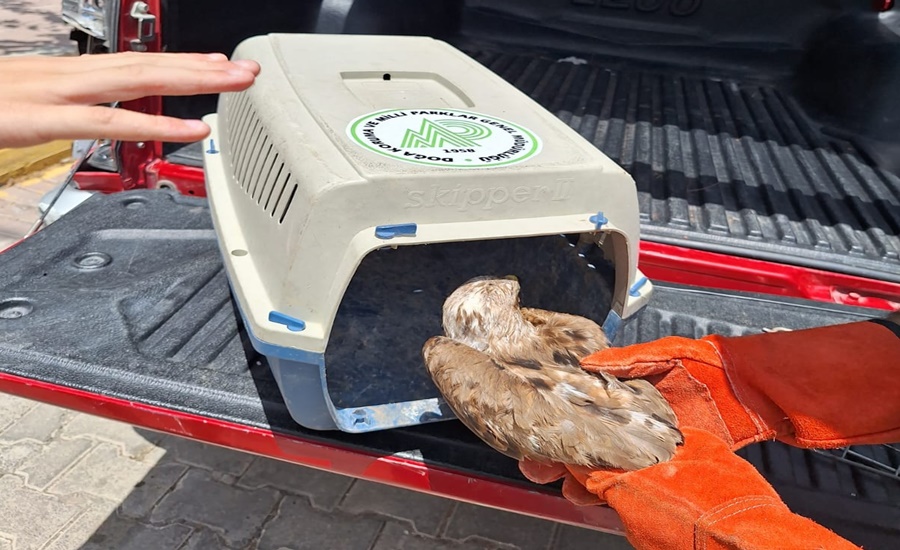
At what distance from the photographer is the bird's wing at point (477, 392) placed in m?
1.73

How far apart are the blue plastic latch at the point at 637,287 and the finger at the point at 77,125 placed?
1.46 meters

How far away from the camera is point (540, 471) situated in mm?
1852

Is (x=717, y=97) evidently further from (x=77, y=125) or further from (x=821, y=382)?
(x=77, y=125)

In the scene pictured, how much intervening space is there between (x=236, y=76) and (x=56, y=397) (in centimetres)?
112

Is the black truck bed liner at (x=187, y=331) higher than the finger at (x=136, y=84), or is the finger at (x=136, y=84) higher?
the finger at (x=136, y=84)

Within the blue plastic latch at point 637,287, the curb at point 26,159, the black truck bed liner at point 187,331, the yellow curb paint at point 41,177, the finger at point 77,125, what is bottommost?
the yellow curb paint at point 41,177

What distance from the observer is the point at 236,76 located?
172 cm

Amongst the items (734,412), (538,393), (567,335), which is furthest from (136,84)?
Result: (734,412)

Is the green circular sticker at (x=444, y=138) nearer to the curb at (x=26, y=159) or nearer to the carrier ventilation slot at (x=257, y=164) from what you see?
the carrier ventilation slot at (x=257, y=164)

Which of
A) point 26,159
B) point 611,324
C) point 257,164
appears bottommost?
point 26,159

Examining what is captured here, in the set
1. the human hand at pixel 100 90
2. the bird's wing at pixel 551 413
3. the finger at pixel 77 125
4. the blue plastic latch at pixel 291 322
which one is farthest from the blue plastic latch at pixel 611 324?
the finger at pixel 77 125

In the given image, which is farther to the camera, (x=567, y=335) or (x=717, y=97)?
(x=717, y=97)

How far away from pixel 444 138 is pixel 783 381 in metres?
1.11

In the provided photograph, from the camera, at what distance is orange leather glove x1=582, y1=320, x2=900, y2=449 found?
1.79 metres
